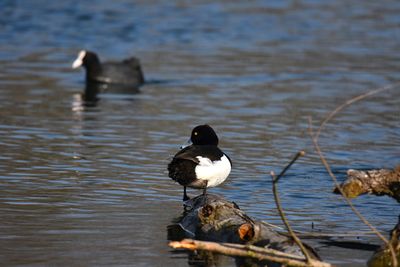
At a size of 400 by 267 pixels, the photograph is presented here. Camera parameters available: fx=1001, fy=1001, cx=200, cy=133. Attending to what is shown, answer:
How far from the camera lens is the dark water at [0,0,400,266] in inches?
352

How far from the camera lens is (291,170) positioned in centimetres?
1148

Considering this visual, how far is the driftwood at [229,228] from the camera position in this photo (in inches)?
295

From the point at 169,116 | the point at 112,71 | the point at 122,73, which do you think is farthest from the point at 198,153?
the point at 112,71

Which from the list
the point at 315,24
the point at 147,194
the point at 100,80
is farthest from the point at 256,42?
the point at 147,194

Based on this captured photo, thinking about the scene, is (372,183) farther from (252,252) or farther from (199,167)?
(199,167)

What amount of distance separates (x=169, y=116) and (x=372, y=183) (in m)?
A: 7.46

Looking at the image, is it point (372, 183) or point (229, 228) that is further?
point (229, 228)

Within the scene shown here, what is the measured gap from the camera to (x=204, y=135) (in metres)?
10.1

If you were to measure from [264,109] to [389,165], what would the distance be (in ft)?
12.8

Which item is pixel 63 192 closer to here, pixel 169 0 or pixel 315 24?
pixel 315 24

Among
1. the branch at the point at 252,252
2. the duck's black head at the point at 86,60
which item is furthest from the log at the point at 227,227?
the duck's black head at the point at 86,60

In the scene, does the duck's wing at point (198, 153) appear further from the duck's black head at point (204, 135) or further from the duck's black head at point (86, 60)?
the duck's black head at point (86, 60)

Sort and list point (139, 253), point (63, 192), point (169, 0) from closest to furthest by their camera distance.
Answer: point (139, 253) < point (63, 192) < point (169, 0)

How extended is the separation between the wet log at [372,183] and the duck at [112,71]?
10997mm
